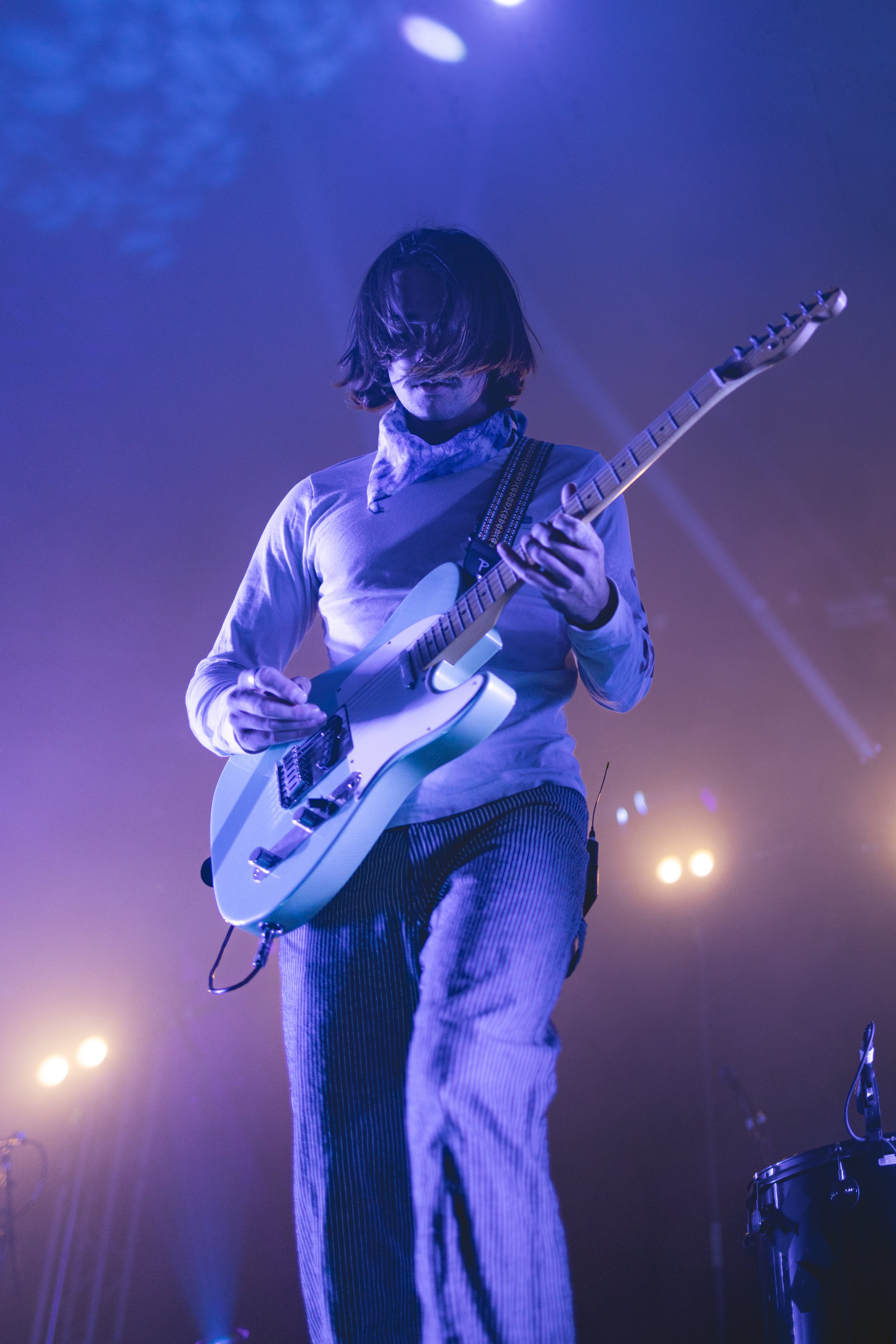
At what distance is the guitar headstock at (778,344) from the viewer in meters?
1.65

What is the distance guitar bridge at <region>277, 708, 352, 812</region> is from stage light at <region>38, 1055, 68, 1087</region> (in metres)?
4.29

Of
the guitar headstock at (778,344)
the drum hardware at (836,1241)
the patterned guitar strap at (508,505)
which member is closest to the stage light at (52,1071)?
the drum hardware at (836,1241)

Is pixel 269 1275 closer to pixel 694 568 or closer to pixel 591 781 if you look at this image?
pixel 591 781

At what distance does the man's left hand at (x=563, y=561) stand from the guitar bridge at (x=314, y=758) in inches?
19.5

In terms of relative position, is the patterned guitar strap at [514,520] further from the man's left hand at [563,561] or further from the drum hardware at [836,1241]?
the drum hardware at [836,1241]

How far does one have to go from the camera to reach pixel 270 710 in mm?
1716

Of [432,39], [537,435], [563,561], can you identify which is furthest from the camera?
[537,435]

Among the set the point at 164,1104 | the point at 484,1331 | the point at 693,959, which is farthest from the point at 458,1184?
the point at 693,959

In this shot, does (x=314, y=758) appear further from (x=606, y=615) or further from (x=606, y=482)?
(x=606, y=482)

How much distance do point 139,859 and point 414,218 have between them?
4021 millimetres

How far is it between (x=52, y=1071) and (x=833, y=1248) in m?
4.43

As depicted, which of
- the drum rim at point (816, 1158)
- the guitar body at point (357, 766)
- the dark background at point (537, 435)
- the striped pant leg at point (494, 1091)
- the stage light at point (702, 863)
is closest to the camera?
the striped pant leg at point (494, 1091)

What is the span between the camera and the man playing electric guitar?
1.10 metres

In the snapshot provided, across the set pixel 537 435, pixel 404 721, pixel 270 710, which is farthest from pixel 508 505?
pixel 537 435
